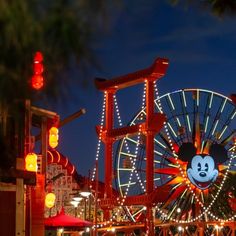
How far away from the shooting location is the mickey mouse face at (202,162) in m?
36.5

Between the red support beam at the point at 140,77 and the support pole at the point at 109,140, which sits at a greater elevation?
the red support beam at the point at 140,77

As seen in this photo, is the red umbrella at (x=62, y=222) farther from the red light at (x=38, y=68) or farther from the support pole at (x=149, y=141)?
the red light at (x=38, y=68)

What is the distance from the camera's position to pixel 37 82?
7113 millimetres

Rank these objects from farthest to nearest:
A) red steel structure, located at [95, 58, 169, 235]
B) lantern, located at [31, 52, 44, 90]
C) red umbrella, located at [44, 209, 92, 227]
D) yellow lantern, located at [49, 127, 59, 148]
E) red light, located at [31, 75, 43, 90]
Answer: red steel structure, located at [95, 58, 169, 235]
red umbrella, located at [44, 209, 92, 227]
yellow lantern, located at [49, 127, 59, 148]
red light, located at [31, 75, 43, 90]
lantern, located at [31, 52, 44, 90]

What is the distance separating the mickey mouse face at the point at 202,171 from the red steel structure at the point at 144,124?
12.7 feet

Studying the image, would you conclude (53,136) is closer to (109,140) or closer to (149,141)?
→ (149,141)

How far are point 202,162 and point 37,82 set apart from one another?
30688 mm

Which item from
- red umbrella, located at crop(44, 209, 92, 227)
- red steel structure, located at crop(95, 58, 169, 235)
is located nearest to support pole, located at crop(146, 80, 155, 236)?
red steel structure, located at crop(95, 58, 169, 235)

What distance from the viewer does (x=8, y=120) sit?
8797 millimetres

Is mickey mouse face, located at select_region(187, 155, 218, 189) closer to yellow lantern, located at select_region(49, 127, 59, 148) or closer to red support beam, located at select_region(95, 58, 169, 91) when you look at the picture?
red support beam, located at select_region(95, 58, 169, 91)

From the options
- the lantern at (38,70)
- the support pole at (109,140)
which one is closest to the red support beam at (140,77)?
the support pole at (109,140)

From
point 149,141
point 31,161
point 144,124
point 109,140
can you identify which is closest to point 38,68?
point 31,161

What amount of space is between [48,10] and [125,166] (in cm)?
3242

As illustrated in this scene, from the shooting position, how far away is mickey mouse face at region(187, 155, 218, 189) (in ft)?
119
